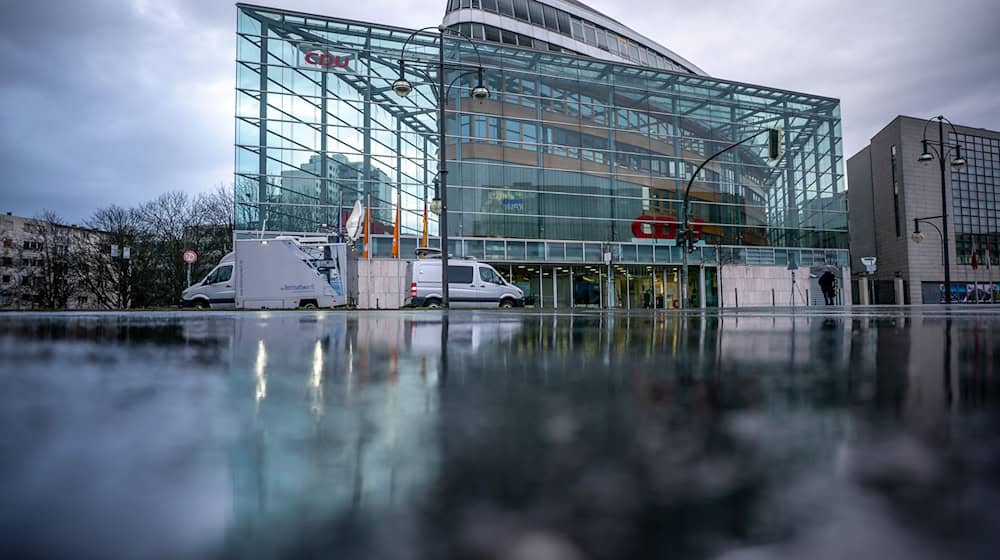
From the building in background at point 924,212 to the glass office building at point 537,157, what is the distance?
550 inches

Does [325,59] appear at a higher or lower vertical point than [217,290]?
higher

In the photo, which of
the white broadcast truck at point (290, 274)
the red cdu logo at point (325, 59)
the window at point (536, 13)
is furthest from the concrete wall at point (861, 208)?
the white broadcast truck at point (290, 274)

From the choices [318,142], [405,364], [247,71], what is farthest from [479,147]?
[405,364]

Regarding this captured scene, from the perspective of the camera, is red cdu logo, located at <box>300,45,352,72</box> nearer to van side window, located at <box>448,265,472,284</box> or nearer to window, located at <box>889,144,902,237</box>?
van side window, located at <box>448,265,472,284</box>

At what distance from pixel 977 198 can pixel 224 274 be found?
62.2m

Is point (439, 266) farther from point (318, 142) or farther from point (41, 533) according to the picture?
point (41, 533)

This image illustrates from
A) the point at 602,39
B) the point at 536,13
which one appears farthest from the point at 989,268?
the point at 536,13

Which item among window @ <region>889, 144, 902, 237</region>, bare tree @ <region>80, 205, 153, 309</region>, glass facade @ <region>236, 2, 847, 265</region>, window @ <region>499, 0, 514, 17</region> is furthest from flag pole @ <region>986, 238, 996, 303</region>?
bare tree @ <region>80, 205, 153, 309</region>

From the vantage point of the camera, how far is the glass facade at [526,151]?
2839 centimetres

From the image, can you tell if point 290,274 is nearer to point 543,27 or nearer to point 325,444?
point 325,444

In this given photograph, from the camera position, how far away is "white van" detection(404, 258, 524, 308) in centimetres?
1986

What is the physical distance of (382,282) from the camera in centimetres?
2820

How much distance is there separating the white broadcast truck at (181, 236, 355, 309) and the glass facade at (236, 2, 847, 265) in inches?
375

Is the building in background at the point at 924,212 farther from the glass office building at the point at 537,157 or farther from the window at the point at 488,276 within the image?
the window at the point at 488,276
